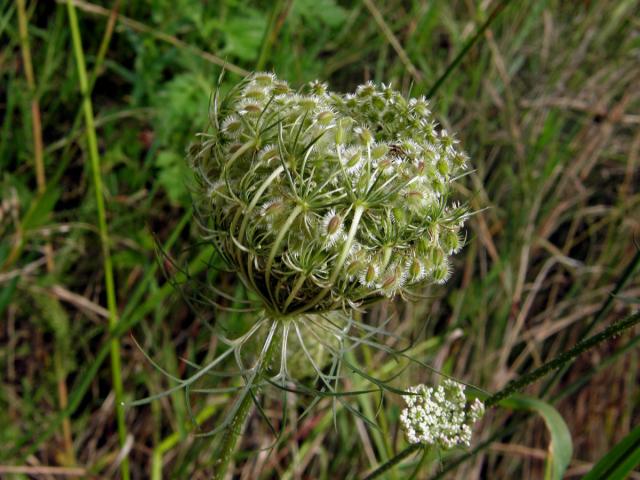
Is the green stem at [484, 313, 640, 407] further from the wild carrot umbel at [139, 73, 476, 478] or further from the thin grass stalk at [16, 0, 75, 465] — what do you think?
the thin grass stalk at [16, 0, 75, 465]

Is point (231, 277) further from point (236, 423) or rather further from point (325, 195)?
point (325, 195)

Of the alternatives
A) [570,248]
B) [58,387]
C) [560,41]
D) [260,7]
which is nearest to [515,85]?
[560,41]

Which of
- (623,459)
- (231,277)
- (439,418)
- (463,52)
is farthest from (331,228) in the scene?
(231,277)

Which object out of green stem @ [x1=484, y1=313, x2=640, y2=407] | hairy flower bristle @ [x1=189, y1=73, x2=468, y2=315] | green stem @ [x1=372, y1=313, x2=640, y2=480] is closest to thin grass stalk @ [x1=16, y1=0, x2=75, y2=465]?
hairy flower bristle @ [x1=189, y1=73, x2=468, y2=315]

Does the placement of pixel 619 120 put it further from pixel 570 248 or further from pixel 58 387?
pixel 58 387

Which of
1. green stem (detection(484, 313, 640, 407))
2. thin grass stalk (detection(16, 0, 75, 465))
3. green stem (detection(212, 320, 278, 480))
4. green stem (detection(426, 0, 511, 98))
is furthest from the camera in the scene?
thin grass stalk (detection(16, 0, 75, 465))

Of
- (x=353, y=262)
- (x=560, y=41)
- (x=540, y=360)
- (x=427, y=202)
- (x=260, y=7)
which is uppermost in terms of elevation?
(x=560, y=41)
